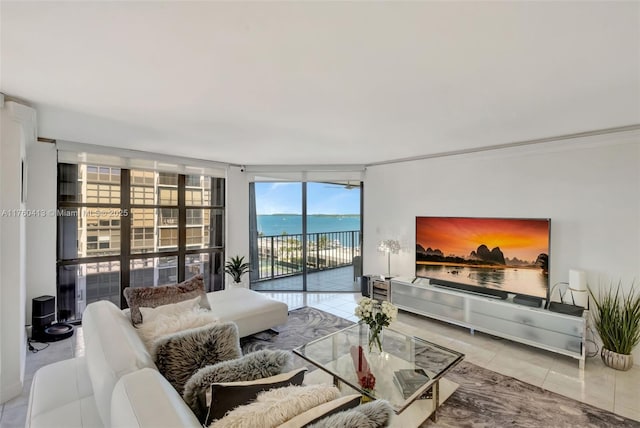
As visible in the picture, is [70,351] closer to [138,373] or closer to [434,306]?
[138,373]

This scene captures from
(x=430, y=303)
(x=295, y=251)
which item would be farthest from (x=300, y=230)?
(x=430, y=303)

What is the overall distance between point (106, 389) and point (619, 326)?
162 inches

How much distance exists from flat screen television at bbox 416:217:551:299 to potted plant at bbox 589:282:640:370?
0.50 m

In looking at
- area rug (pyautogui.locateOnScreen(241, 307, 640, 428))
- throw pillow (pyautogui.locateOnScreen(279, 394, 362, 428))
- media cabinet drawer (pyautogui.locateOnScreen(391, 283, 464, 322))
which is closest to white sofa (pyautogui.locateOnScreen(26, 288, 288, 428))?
throw pillow (pyautogui.locateOnScreen(279, 394, 362, 428))

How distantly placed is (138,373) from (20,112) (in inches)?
92.3

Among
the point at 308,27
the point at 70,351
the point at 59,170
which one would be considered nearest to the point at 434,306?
the point at 308,27

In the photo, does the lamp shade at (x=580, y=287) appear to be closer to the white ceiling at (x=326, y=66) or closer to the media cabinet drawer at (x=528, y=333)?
the media cabinet drawer at (x=528, y=333)

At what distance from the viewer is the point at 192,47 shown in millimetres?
1466

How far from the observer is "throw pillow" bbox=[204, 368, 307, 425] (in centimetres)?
115

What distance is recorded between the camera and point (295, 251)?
555 centimetres

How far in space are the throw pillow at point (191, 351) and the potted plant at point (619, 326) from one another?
11.5 ft

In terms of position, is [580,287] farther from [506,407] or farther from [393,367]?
[393,367]

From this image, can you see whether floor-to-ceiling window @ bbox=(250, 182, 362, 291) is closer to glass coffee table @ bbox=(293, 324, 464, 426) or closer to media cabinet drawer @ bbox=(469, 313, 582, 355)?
→ media cabinet drawer @ bbox=(469, 313, 582, 355)

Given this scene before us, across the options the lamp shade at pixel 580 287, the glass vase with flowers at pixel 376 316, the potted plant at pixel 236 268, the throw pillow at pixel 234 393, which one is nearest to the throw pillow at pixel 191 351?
the throw pillow at pixel 234 393
